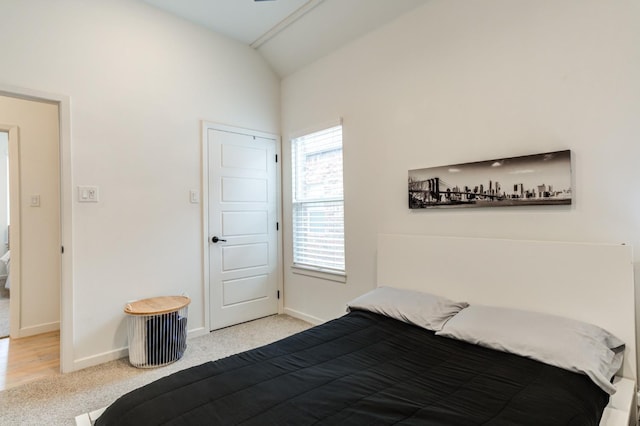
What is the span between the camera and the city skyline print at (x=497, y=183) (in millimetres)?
2055

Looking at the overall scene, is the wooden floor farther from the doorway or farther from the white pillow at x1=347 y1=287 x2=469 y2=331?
the white pillow at x1=347 y1=287 x2=469 y2=331

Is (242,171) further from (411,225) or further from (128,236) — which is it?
(411,225)

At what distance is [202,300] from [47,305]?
175 cm

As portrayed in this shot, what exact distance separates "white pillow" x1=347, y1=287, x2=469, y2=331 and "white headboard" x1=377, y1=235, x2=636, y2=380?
17 centimetres

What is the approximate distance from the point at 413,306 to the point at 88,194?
105 inches

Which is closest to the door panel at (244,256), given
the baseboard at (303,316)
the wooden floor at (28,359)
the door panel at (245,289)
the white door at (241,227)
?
the white door at (241,227)

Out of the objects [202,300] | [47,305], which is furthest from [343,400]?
[47,305]

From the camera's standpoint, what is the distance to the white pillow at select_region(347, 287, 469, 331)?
214 cm

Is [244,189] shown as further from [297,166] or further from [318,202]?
[318,202]

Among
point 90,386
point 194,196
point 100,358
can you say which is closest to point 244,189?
point 194,196

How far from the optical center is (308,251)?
12.5 ft

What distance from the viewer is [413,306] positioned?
2266 millimetres

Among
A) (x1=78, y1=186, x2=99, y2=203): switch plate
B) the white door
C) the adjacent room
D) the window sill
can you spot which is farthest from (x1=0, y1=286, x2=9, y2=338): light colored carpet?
the window sill

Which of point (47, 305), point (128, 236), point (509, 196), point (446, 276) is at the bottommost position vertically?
point (47, 305)
